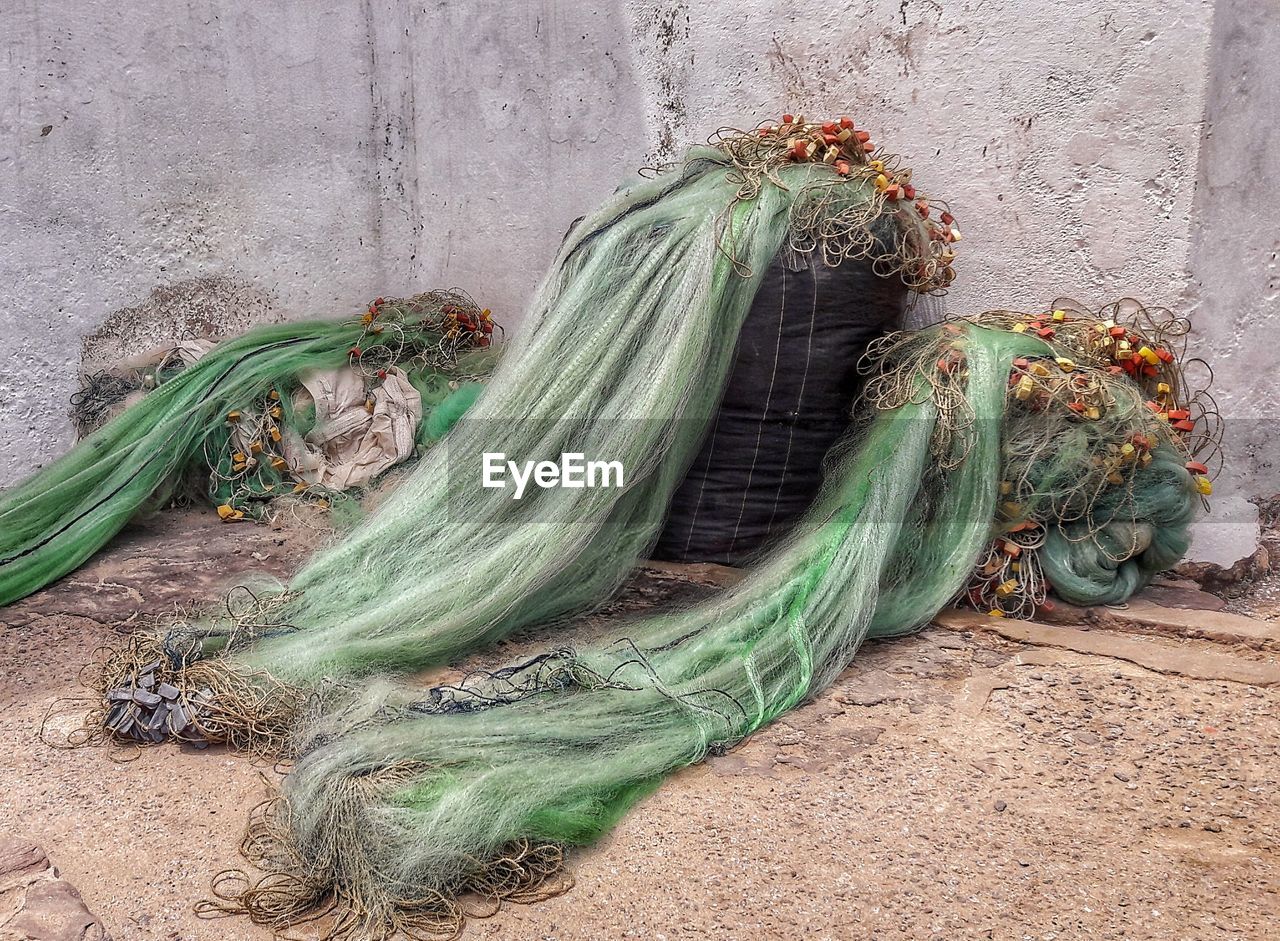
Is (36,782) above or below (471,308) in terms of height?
below

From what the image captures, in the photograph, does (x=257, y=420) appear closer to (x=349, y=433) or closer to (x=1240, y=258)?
(x=349, y=433)

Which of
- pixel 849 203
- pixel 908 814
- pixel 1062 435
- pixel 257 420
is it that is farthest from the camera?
pixel 257 420

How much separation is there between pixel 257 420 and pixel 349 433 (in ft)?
1.14

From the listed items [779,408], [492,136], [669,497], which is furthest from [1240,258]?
[492,136]

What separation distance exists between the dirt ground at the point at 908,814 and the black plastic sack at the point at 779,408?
0.68 metres

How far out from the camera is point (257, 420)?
4074mm

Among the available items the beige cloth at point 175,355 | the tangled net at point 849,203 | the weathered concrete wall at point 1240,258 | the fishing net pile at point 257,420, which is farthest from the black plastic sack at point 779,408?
the beige cloth at point 175,355

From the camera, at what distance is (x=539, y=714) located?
2268 millimetres

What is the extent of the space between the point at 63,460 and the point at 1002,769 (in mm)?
3338

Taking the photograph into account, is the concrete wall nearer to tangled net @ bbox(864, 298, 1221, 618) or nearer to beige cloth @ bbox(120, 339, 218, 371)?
beige cloth @ bbox(120, 339, 218, 371)

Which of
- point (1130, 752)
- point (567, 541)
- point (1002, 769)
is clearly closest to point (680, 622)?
point (567, 541)

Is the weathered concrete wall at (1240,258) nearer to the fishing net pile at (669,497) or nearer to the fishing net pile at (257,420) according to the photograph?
the fishing net pile at (669,497)

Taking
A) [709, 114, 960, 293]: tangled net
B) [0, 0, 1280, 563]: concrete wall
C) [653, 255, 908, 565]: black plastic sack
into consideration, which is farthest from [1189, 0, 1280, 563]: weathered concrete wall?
[653, 255, 908, 565]: black plastic sack

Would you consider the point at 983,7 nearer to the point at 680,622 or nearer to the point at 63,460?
the point at 680,622
